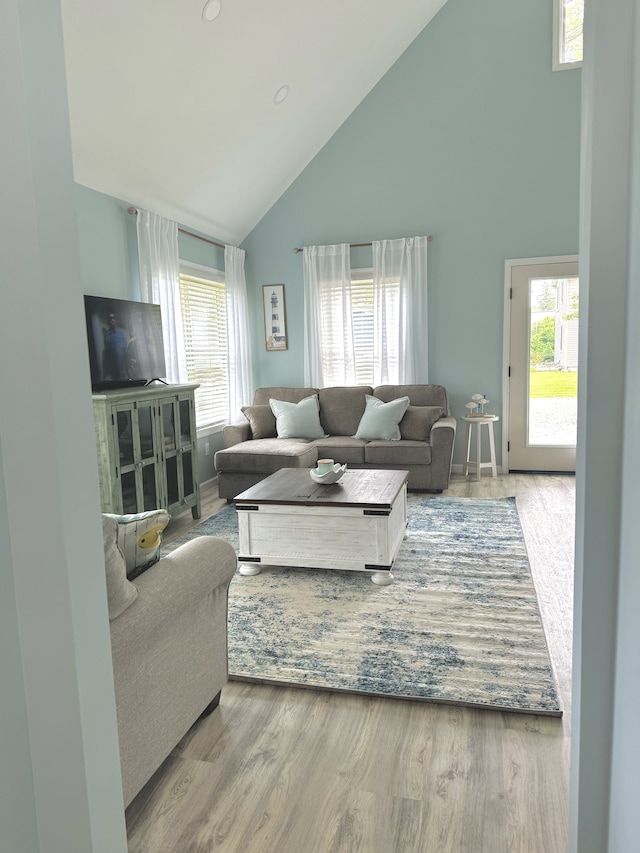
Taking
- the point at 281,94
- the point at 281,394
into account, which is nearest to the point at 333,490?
the point at 281,394

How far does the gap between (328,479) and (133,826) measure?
213 cm

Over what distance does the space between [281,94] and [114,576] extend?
435 centimetres

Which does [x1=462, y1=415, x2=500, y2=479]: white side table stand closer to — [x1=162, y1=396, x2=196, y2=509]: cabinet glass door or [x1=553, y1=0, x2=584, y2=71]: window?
[x1=162, y1=396, x2=196, y2=509]: cabinet glass door

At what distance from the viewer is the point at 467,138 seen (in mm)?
5633

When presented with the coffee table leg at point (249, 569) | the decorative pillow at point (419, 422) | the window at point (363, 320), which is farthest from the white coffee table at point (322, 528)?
the window at point (363, 320)

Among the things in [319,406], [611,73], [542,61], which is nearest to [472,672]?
[611,73]

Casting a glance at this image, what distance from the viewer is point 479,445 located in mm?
5598

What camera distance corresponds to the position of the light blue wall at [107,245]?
4.05 m

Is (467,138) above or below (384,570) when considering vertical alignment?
above

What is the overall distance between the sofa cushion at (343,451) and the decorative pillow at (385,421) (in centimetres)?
14

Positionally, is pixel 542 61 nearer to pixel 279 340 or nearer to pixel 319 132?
pixel 319 132

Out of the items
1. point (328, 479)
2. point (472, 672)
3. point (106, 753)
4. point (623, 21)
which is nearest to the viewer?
point (623, 21)

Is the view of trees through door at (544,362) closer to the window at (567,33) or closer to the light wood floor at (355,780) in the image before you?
the window at (567,33)

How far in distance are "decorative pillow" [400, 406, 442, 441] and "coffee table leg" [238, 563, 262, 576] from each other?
7.83ft
